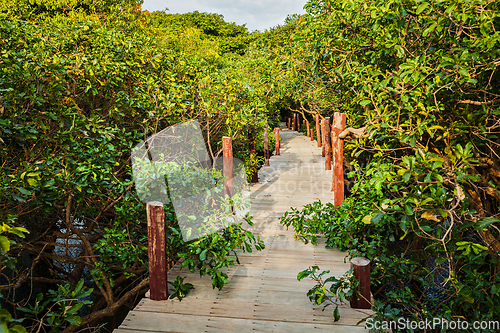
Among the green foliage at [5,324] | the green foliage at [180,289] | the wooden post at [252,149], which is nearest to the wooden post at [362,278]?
the green foliage at [180,289]

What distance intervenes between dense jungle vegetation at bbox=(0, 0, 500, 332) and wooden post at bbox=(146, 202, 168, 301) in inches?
12.5

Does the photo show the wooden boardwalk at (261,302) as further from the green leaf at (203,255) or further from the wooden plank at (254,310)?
the green leaf at (203,255)

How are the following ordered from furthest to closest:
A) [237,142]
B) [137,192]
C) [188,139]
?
[237,142], [188,139], [137,192]

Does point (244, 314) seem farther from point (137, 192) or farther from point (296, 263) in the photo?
point (137, 192)

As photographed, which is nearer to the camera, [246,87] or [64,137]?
[64,137]

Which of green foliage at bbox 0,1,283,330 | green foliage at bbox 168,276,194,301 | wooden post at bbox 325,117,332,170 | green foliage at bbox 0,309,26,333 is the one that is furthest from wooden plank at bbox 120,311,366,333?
wooden post at bbox 325,117,332,170

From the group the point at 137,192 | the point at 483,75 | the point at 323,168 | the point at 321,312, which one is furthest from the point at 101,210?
the point at 323,168

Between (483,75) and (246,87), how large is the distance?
4.18 m

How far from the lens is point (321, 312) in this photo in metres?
3.29

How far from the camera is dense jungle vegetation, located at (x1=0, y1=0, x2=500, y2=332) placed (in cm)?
271

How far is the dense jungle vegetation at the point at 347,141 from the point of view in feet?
8.87

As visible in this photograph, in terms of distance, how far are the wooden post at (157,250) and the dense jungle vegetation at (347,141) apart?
317mm

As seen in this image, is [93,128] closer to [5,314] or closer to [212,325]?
[212,325]

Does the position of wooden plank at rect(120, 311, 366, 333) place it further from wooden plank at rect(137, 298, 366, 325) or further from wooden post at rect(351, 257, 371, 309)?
wooden post at rect(351, 257, 371, 309)
